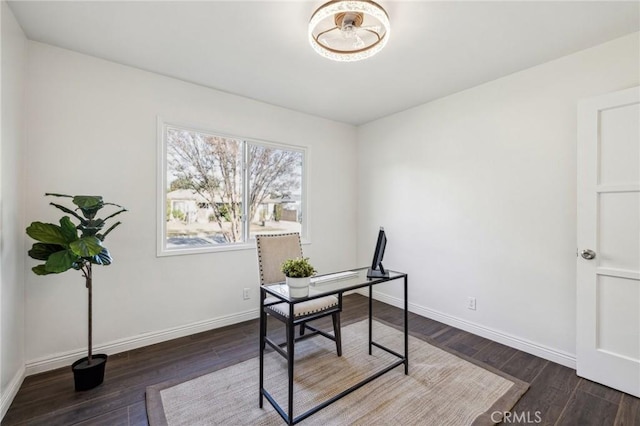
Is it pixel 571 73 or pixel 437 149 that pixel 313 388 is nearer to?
pixel 437 149

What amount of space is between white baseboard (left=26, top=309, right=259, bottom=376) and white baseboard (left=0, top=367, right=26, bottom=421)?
0.11m

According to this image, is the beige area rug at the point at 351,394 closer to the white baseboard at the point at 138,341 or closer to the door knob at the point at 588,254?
the white baseboard at the point at 138,341

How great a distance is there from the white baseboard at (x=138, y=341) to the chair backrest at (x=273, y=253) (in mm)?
999

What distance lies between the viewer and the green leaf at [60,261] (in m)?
1.78

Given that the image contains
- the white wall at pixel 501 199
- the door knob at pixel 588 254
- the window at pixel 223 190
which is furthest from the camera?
the window at pixel 223 190

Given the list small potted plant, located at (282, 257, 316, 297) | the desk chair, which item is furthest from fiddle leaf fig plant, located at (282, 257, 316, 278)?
the desk chair

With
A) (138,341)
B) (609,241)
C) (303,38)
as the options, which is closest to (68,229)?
(138,341)

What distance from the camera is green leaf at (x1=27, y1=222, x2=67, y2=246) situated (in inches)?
71.2

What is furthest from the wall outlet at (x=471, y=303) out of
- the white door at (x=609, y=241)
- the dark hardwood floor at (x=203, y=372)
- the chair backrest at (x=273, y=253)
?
the chair backrest at (x=273, y=253)

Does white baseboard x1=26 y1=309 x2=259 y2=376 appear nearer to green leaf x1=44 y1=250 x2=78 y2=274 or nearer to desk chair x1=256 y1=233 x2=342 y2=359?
desk chair x1=256 y1=233 x2=342 y2=359

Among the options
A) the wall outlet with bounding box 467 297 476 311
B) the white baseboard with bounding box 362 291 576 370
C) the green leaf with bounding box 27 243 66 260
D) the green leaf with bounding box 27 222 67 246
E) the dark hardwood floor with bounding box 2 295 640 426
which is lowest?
the dark hardwood floor with bounding box 2 295 640 426

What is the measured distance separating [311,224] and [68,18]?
9.69ft

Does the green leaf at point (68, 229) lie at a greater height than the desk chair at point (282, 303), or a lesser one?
greater

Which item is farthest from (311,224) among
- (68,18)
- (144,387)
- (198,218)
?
(68,18)
